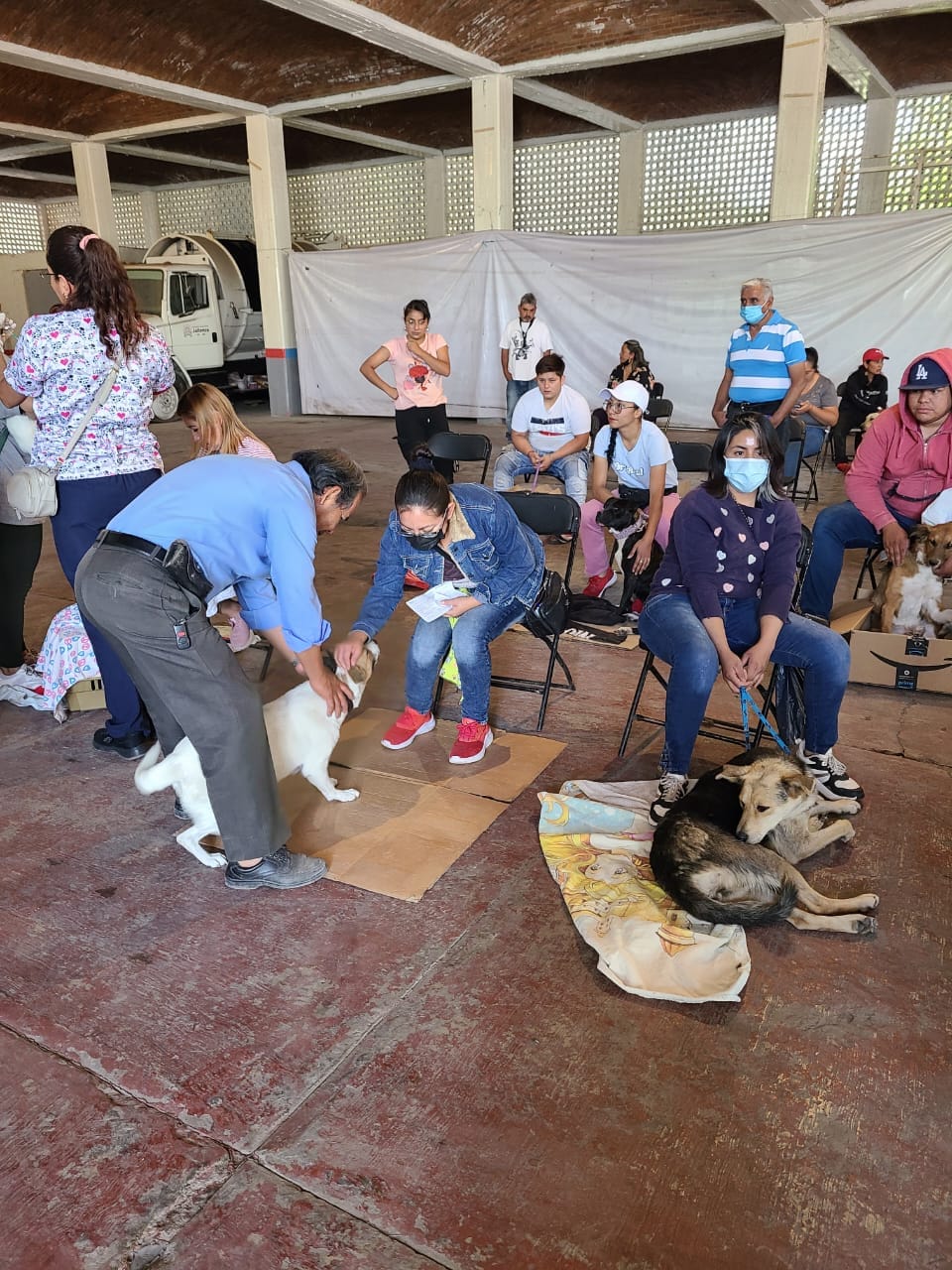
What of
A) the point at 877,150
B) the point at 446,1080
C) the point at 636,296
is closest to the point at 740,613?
the point at 446,1080

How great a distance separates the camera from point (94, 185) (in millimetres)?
14453

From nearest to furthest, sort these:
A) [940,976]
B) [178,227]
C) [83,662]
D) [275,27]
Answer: [940,976], [83,662], [275,27], [178,227]

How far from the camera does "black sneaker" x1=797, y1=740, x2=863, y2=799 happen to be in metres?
3.12

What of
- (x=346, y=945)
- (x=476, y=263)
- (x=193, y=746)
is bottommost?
(x=346, y=945)

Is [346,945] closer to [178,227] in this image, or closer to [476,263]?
[476,263]

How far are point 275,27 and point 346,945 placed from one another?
38.1ft

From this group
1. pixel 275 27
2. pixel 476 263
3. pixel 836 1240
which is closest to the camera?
pixel 836 1240

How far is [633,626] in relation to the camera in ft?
16.1

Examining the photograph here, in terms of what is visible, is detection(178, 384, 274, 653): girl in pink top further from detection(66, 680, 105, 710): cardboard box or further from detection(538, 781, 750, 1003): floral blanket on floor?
detection(538, 781, 750, 1003): floral blanket on floor

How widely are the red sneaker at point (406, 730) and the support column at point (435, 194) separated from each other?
50.0ft

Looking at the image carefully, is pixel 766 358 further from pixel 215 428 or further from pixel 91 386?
pixel 91 386

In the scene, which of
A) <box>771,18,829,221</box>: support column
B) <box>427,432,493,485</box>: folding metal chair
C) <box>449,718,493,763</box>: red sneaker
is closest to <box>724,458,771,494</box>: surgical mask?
<box>449,718,493,763</box>: red sneaker

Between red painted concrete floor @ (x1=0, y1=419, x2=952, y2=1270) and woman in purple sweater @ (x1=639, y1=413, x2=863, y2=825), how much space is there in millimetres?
465

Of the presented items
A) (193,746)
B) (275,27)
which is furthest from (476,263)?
(193,746)
